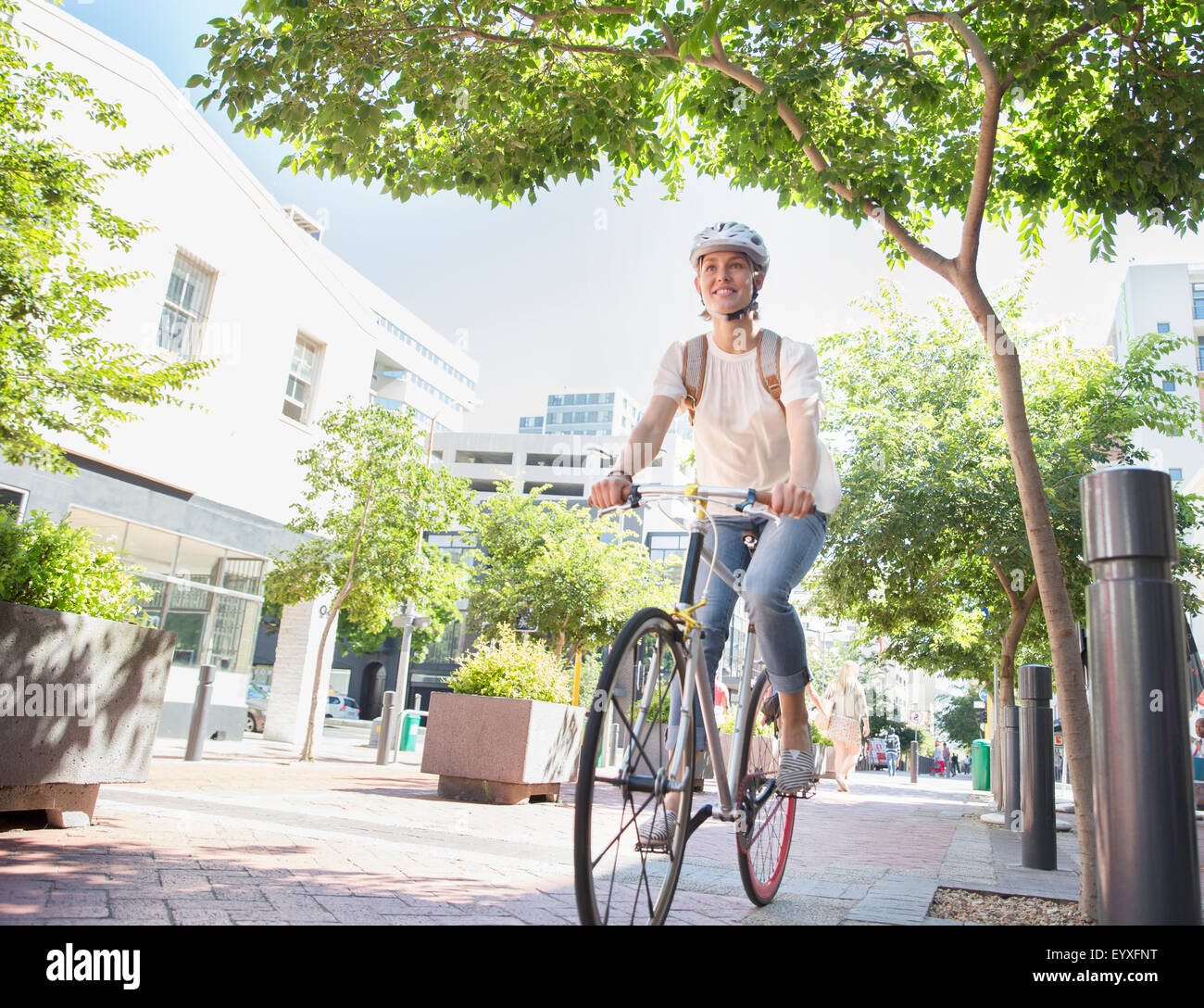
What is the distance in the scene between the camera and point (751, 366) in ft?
12.0

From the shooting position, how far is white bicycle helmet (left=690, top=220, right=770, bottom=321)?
11.9 ft

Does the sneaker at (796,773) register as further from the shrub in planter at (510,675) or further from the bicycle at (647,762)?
the shrub in planter at (510,675)

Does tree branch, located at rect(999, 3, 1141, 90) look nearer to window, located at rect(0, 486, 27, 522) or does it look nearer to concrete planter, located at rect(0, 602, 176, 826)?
concrete planter, located at rect(0, 602, 176, 826)

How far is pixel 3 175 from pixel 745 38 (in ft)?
19.8

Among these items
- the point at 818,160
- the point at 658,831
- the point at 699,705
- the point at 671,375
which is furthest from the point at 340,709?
the point at 658,831

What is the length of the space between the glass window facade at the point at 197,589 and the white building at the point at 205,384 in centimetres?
3

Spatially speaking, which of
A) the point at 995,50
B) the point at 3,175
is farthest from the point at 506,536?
the point at 995,50

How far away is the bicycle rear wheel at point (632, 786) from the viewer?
7.90 ft

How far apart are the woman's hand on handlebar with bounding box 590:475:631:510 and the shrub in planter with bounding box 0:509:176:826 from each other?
10.2 feet

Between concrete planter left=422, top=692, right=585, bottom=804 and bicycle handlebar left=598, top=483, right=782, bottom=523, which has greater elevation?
bicycle handlebar left=598, top=483, right=782, bottom=523

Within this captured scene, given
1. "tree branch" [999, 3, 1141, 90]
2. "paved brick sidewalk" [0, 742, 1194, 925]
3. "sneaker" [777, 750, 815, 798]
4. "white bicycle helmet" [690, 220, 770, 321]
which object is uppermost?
"tree branch" [999, 3, 1141, 90]

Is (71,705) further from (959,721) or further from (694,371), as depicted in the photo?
(959,721)

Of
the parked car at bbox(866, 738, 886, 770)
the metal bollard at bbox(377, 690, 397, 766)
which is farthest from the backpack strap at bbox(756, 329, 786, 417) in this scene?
the parked car at bbox(866, 738, 886, 770)
